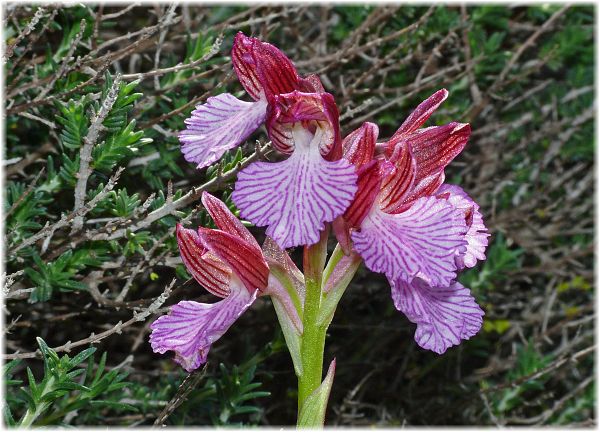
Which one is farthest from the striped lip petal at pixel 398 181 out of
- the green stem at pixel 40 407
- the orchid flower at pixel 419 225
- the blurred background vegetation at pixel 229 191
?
the green stem at pixel 40 407

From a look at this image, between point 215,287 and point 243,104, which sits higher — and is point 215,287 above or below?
below

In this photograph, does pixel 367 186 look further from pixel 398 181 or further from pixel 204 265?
pixel 204 265

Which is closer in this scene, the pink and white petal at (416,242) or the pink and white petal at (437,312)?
the pink and white petal at (416,242)

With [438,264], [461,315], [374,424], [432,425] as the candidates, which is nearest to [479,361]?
[432,425]

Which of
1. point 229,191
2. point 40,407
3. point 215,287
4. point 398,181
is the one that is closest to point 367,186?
point 398,181

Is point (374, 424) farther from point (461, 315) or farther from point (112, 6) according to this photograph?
point (112, 6)

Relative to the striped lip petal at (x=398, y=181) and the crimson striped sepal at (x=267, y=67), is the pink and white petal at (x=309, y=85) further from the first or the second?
the striped lip petal at (x=398, y=181)
